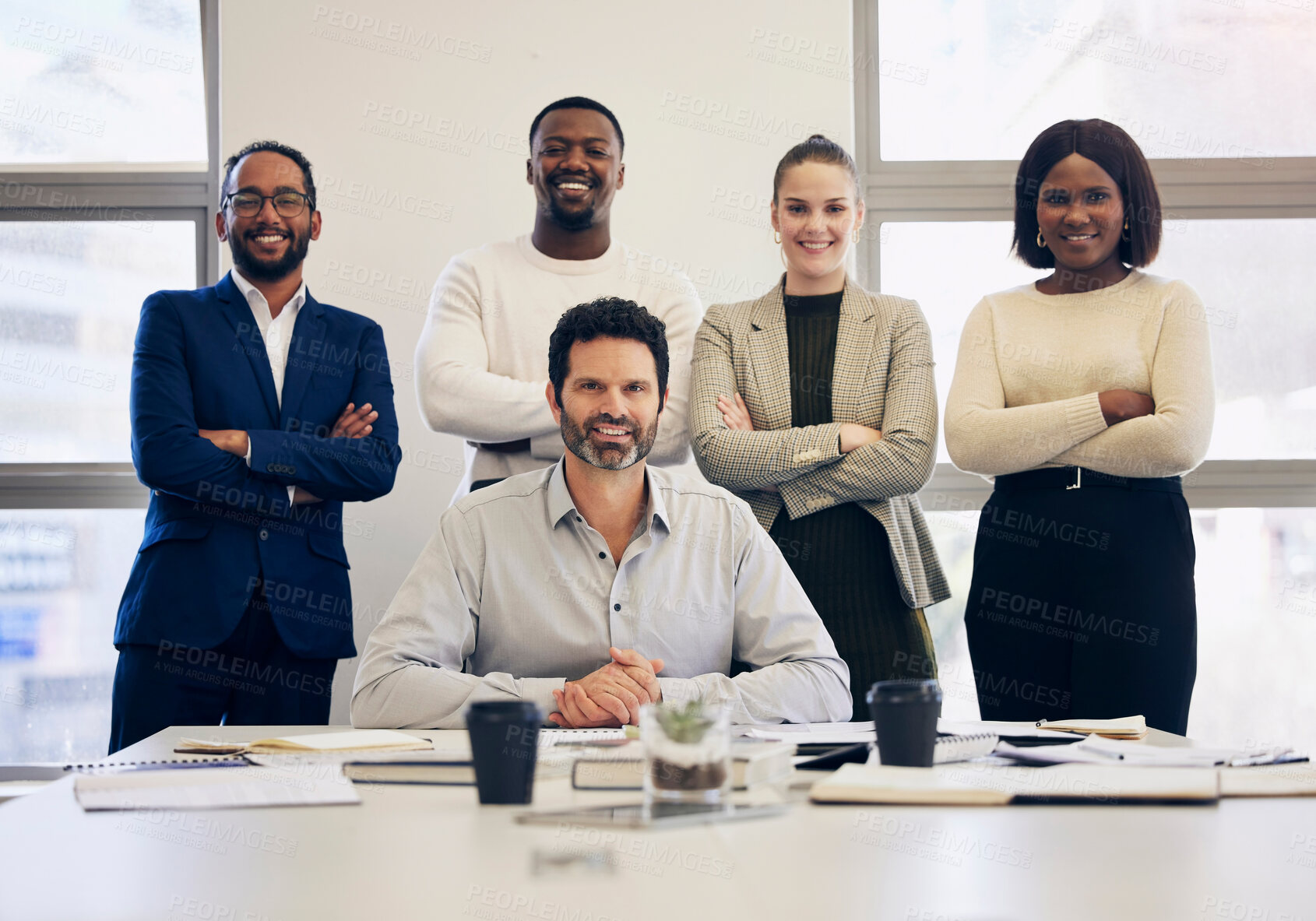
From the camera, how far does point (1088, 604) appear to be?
2498 millimetres

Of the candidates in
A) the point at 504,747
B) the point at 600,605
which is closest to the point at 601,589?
the point at 600,605

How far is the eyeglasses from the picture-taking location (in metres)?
2.98

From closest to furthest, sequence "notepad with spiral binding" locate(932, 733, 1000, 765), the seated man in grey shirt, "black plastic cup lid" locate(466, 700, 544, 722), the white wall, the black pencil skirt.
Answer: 1. "black plastic cup lid" locate(466, 700, 544, 722)
2. "notepad with spiral binding" locate(932, 733, 1000, 765)
3. the seated man in grey shirt
4. the black pencil skirt
5. the white wall

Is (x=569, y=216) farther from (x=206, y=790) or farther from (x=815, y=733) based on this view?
(x=206, y=790)

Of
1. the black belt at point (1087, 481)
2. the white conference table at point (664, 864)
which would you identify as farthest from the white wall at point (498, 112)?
the white conference table at point (664, 864)

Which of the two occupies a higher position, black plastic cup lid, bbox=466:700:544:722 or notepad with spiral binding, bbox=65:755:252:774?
black plastic cup lid, bbox=466:700:544:722

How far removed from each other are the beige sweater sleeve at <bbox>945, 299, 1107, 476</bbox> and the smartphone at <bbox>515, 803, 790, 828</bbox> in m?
1.66

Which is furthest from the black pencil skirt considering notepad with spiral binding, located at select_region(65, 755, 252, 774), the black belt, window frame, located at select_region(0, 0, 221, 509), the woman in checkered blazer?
window frame, located at select_region(0, 0, 221, 509)

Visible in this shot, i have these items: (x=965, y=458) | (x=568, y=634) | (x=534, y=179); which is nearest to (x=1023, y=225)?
(x=965, y=458)

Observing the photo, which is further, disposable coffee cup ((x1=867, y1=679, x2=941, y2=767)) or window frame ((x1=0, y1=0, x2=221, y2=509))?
window frame ((x1=0, y1=0, x2=221, y2=509))

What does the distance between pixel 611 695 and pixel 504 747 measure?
597 mm

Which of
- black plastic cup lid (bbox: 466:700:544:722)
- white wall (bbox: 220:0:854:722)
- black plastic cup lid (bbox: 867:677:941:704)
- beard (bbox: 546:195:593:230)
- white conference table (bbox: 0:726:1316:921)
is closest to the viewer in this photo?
white conference table (bbox: 0:726:1316:921)

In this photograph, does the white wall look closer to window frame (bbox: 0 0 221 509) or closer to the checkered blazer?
window frame (bbox: 0 0 221 509)

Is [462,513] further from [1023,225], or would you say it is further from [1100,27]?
[1100,27]
